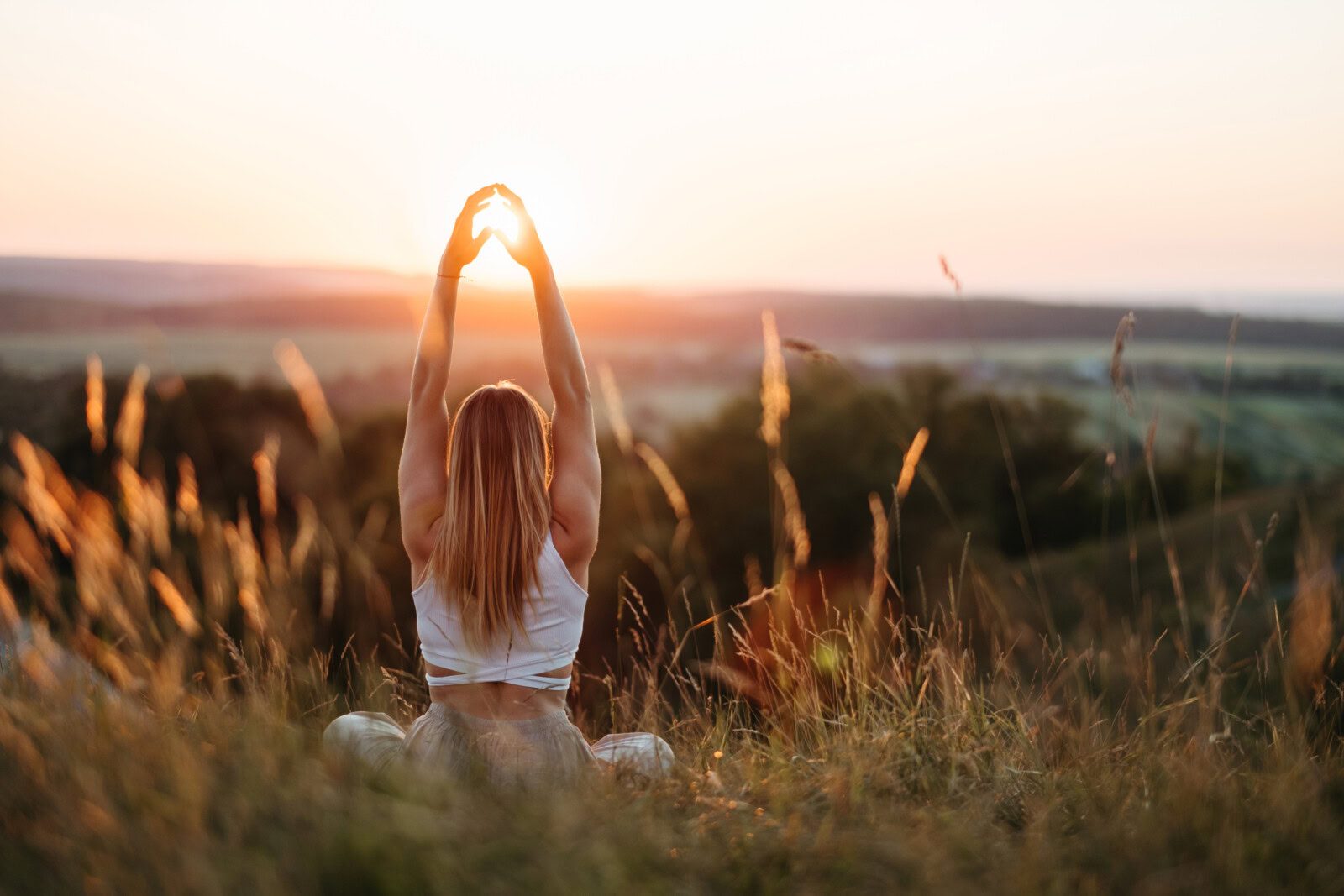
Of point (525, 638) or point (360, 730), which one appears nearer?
point (360, 730)

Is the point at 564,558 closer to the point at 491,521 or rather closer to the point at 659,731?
the point at 491,521

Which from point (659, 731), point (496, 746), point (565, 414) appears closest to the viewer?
point (496, 746)

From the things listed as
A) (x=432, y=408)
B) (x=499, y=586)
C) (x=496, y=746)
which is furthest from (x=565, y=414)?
(x=496, y=746)

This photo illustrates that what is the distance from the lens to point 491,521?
245cm

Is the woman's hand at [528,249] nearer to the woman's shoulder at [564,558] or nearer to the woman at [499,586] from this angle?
the woman at [499,586]

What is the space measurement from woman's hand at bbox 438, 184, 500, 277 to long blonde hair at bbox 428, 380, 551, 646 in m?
0.59

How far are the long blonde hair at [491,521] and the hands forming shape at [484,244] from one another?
0.60m

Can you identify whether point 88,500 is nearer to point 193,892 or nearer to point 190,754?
point 190,754

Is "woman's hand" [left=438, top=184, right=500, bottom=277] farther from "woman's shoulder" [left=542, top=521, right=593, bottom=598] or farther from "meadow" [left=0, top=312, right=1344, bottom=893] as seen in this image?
"woman's shoulder" [left=542, top=521, right=593, bottom=598]

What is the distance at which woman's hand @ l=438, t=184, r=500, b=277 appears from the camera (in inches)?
117

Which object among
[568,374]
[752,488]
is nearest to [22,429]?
[568,374]

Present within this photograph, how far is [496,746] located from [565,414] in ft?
2.87

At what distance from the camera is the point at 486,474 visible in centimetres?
249

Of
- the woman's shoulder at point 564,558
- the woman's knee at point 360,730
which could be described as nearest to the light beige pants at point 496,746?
the woman's knee at point 360,730
